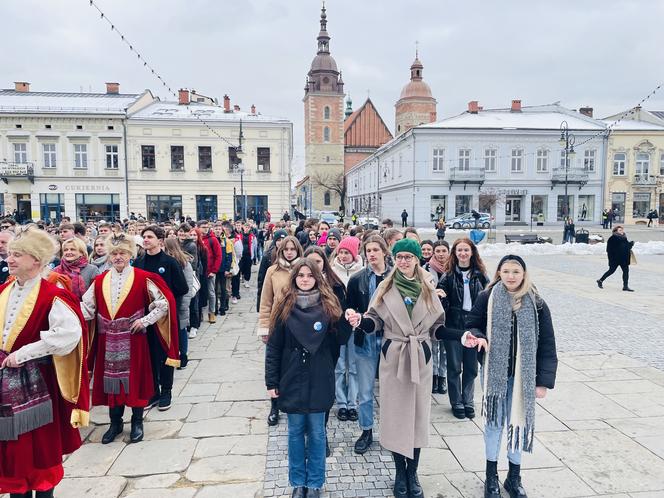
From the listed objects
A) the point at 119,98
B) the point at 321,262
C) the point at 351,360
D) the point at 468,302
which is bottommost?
the point at 351,360

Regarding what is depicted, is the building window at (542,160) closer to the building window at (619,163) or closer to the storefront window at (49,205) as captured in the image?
the building window at (619,163)

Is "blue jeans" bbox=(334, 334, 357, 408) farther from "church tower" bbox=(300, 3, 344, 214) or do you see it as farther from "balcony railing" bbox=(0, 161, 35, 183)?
"church tower" bbox=(300, 3, 344, 214)

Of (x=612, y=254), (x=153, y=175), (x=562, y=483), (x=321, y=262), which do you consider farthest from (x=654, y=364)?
(x=153, y=175)

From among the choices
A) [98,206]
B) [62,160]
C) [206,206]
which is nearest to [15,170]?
[62,160]

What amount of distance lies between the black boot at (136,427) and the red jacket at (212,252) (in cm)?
452

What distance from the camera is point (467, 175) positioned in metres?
41.4

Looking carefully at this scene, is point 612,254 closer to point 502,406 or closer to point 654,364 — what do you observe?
point 654,364

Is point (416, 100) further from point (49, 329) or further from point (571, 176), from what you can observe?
point (49, 329)

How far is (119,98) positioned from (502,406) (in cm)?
4254

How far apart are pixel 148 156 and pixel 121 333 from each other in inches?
1401

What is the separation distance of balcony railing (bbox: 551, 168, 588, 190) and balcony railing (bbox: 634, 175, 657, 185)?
5.09 metres

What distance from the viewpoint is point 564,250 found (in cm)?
2233

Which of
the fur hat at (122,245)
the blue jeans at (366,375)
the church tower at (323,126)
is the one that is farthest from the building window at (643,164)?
the fur hat at (122,245)

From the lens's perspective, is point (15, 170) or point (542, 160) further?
point (542, 160)
